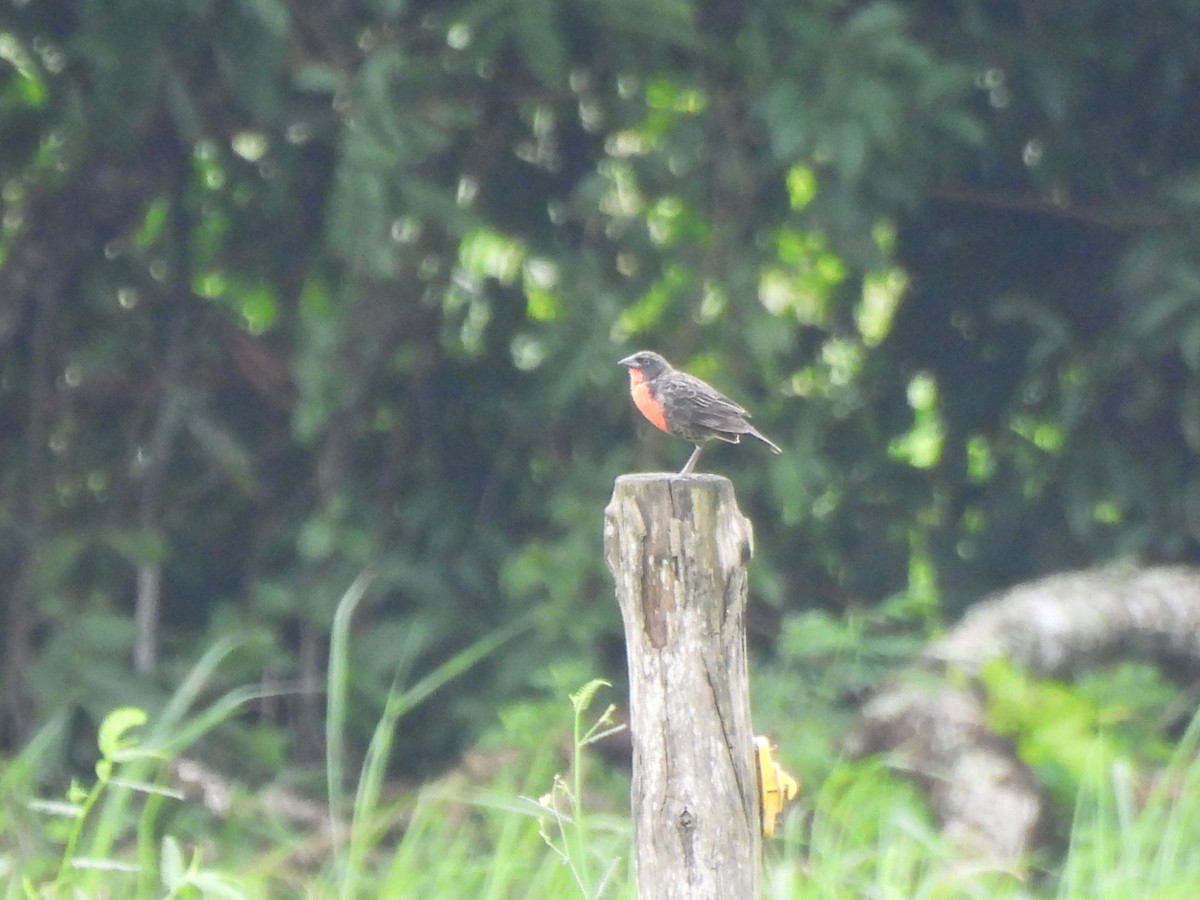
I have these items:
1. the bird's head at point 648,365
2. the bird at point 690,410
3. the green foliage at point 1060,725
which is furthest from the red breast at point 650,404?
the green foliage at point 1060,725

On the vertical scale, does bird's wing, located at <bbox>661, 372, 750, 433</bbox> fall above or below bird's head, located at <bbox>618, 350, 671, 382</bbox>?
below

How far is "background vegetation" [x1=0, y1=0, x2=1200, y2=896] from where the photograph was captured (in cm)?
543

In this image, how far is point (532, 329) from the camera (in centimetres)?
612

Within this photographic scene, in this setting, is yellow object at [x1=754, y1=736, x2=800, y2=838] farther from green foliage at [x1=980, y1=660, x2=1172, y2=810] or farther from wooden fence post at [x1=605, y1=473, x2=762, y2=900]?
green foliage at [x1=980, y1=660, x2=1172, y2=810]

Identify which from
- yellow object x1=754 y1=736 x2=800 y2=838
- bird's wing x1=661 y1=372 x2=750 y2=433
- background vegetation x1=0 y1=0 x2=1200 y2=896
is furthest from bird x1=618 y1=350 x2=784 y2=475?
background vegetation x1=0 y1=0 x2=1200 y2=896

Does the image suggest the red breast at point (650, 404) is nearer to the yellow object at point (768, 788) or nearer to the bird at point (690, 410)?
the bird at point (690, 410)

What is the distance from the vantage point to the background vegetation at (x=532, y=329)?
5.43 meters

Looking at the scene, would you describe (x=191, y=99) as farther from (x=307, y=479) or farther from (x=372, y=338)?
(x=307, y=479)

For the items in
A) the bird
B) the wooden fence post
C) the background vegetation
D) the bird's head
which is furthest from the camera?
the background vegetation

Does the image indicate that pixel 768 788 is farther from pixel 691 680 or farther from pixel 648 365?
pixel 648 365

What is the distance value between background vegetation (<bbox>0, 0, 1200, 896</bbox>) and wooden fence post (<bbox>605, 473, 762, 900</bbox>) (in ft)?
7.97

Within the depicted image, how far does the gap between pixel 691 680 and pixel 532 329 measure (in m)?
3.53

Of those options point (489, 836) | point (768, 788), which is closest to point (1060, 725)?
point (489, 836)

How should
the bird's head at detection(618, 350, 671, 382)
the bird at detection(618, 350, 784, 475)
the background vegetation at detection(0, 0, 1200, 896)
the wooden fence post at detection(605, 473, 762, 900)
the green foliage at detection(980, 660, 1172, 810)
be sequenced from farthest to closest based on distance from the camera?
the background vegetation at detection(0, 0, 1200, 896) → the green foliage at detection(980, 660, 1172, 810) → the bird's head at detection(618, 350, 671, 382) → the bird at detection(618, 350, 784, 475) → the wooden fence post at detection(605, 473, 762, 900)
